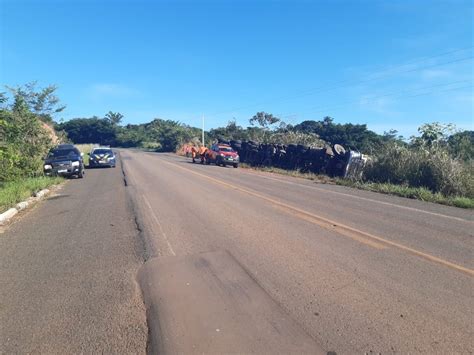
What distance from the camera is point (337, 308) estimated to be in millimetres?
4137

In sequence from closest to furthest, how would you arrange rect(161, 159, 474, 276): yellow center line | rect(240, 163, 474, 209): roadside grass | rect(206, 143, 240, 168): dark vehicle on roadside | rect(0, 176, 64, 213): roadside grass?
1. rect(161, 159, 474, 276): yellow center line
2. rect(0, 176, 64, 213): roadside grass
3. rect(240, 163, 474, 209): roadside grass
4. rect(206, 143, 240, 168): dark vehicle on roadside

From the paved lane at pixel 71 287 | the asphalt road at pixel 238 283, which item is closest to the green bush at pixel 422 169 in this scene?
the asphalt road at pixel 238 283

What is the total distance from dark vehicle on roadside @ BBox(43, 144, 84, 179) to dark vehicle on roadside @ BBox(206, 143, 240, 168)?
Answer: 13997mm

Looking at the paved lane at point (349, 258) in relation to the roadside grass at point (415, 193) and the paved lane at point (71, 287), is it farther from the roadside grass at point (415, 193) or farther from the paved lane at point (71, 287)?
the roadside grass at point (415, 193)

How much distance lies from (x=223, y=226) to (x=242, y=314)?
4069 mm

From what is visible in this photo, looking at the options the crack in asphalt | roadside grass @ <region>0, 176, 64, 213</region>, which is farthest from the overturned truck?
roadside grass @ <region>0, 176, 64, 213</region>

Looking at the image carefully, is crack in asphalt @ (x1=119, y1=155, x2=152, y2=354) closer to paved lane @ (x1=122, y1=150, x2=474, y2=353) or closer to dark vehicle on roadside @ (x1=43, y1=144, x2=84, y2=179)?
paved lane @ (x1=122, y1=150, x2=474, y2=353)

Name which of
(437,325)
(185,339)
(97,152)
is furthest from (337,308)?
(97,152)

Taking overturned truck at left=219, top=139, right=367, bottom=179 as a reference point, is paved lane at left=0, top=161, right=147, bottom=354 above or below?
below

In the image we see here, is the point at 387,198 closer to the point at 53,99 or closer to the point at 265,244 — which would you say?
the point at 265,244

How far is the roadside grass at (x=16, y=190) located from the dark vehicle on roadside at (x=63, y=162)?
10.5ft

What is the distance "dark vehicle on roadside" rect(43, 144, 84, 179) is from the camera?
62.2 feet

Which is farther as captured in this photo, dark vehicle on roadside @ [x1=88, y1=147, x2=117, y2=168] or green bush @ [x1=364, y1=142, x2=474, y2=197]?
Result: dark vehicle on roadside @ [x1=88, y1=147, x2=117, y2=168]

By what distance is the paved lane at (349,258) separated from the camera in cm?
371
